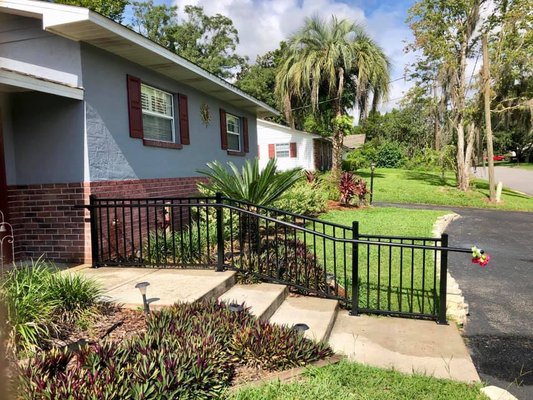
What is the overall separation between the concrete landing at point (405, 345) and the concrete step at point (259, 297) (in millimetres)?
719

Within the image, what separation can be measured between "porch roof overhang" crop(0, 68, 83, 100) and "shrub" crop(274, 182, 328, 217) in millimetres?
3739

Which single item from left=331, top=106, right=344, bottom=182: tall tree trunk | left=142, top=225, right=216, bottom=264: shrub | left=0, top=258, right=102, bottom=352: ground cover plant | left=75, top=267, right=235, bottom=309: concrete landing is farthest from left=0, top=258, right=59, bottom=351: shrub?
left=331, top=106, right=344, bottom=182: tall tree trunk

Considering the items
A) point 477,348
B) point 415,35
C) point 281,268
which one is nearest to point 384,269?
point 281,268

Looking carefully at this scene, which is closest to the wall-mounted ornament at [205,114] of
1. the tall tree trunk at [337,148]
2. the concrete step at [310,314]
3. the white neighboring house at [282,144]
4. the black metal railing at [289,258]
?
the black metal railing at [289,258]

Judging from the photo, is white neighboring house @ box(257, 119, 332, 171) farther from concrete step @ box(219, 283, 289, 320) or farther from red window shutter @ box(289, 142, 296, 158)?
concrete step @ box(219, 283, 289, 320)

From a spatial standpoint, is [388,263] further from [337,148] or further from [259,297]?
[337,148]

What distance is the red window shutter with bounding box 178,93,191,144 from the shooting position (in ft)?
27.8

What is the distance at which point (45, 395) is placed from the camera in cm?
224

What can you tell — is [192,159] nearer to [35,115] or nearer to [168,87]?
[168,87]

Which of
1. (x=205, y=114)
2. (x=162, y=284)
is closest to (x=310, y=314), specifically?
(x=162, y=284)

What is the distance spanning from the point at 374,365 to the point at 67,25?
17.9 ft

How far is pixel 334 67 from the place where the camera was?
55.0 feet

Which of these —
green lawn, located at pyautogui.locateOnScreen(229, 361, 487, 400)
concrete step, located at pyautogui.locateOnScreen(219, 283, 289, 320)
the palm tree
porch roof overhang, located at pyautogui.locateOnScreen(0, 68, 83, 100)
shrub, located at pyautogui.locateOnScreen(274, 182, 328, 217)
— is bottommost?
green lawn, located at pyautogui.locateOnScreen(229, 361, 487, 400)

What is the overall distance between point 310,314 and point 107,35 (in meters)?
4.69
